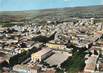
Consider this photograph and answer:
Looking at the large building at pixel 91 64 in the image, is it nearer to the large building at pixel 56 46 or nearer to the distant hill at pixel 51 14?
the large building at pixel 56 46

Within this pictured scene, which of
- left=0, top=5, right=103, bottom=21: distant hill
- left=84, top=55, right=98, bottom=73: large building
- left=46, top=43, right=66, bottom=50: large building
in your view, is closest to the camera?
left=84, top=55, right=98, bottom=73: large building

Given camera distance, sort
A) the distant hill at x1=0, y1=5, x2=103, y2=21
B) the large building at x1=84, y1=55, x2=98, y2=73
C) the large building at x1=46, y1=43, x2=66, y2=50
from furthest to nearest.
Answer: the distant hill at x1=0, y1=5, x2=103, y2=21 → the large building at x1=46, y1=43, x2=66, y2=50 → the large building at x1=84, y1=55, x2=98, y2=73

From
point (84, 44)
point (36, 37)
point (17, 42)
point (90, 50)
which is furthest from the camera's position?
point (36, 37)

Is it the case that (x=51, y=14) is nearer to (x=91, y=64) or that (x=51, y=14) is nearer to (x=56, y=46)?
(x=56, y=46)

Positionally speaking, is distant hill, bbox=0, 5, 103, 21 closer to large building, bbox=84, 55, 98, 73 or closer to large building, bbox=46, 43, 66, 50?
large building, bbox=46, 43, 66, 50

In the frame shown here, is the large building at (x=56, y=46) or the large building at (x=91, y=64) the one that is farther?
the large building at (x=56, y=46)

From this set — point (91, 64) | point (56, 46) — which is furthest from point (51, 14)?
point (91, 64)

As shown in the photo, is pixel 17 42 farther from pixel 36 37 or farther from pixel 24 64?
pixel 24 64

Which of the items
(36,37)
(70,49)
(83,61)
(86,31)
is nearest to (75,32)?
(86,31)

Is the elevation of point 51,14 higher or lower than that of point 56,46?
lower

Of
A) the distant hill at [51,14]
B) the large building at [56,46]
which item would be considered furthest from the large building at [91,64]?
the distant hill at [51,14]

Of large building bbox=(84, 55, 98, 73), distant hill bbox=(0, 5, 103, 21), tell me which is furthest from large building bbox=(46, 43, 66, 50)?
distant hill bbox=(0, 5, 103, 21)
